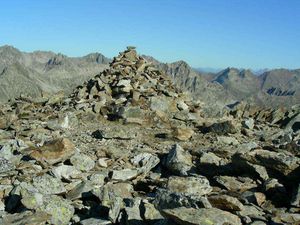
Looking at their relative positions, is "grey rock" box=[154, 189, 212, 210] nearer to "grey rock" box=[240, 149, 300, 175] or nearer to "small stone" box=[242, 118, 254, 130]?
"grey rock" box=[240, 149, 300, 175]

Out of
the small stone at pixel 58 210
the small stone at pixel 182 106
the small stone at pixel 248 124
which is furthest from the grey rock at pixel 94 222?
the small stone at pixel 182 106

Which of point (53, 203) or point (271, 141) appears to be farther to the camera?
point (271, 141)

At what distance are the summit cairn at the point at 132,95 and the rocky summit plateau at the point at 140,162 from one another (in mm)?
100

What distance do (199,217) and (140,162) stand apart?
31.8 feet

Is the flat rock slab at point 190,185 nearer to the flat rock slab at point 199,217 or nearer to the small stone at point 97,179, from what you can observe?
the small stone at point 97,179

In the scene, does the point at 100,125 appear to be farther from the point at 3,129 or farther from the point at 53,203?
the point at 53,203

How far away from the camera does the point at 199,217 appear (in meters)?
13.6

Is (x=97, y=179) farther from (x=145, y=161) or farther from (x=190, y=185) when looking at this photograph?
(x=190, y=185)

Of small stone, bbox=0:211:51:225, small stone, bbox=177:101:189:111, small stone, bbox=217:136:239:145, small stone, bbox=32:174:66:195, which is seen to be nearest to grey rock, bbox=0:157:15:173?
small stone, bbox=32:174:66:195

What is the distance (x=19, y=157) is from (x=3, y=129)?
7.37m

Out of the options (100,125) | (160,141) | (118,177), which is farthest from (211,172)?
(100,125)

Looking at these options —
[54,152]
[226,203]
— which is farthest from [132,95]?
[226,203]

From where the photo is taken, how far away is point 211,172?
69.2 ft

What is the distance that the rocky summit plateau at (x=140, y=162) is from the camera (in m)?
15.9
